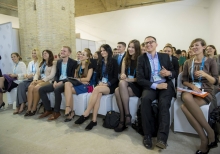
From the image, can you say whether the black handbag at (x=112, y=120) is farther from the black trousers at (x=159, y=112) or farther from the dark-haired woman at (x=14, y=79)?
the dark-haired woman at (x=14, y=79)

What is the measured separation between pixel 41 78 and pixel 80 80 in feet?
3.46

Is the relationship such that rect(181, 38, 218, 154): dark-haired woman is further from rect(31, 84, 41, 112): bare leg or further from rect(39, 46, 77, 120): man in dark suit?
rect(31, 84, 41, 112): bare leg

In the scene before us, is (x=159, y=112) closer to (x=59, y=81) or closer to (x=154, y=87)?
(x=154, y=87)

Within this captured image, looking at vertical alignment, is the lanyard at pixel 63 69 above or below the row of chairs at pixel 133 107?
above

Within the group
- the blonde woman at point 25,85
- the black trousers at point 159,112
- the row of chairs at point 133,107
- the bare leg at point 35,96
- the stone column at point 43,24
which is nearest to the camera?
the black trousers at point 159,112

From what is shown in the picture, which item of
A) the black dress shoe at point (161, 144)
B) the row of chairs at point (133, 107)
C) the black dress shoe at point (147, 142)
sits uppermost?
the row of chairs at point (133, 107)

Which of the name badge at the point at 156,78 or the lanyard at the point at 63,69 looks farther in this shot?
the lanyard at the point at 63,69

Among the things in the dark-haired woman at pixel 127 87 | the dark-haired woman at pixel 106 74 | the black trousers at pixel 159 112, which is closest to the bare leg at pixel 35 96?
the dark-haired woman at pixel 106 74

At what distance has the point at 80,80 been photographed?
326 cm

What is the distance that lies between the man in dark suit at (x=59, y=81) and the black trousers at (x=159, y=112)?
5.47ft

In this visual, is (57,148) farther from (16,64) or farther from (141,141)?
(16,64)

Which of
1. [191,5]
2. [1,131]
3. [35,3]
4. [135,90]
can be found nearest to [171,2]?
[191,5]

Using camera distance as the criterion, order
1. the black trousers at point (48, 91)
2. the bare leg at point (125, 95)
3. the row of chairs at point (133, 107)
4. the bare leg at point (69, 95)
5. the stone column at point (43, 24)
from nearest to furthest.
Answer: the row of chairs at point (133, 107), the bare leg at point (125, 95), the bare leg at point (69, 95), the black trousers at point (48, 91), the stone column at point (43, 24)

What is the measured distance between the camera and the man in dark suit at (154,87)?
6.81ft
